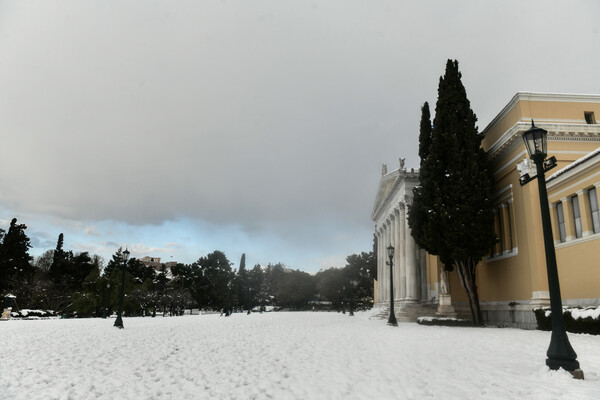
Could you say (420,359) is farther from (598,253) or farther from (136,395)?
(598,253)

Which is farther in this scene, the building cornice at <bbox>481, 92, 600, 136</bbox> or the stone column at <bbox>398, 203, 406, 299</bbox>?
the stone column at <bbox>398, 203, 406, 299</bbox>

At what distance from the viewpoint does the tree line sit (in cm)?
4499

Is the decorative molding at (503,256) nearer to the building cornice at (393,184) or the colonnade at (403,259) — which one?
the colonnade at (403,259)

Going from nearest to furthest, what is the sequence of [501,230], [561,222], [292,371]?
[292,371] < [561,222] < [501,230]

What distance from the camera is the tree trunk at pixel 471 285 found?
22297 millimetres

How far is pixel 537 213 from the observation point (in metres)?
19.8

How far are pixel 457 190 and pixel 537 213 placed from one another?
156 inches

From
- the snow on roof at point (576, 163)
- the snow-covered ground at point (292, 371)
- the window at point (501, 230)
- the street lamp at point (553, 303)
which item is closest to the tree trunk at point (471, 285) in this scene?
the window at point (501, 230)

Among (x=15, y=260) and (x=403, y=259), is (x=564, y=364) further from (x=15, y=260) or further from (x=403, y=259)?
(x=15, y=260)

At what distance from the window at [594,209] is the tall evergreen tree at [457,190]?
5005mm

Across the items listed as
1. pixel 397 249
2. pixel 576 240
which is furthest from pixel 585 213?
pixel 397 249

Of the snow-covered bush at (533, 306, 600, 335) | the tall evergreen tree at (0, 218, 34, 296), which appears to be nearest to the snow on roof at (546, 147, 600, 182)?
the snow-covered bush at (533, 306, 600, 335)

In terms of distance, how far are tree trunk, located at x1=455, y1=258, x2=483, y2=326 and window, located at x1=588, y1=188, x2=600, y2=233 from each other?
6949 millimetres

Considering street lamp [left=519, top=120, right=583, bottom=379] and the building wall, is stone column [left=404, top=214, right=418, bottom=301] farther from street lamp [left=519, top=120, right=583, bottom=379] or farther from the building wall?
street lamp [left=519, top=120, right=583, bottom=379]
